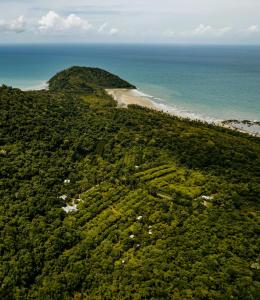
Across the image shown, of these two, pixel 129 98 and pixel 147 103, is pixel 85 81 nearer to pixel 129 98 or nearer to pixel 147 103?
pixel 129 98

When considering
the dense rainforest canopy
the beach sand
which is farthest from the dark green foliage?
the dense rainforest canopy

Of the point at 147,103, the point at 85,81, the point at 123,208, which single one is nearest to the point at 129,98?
the point at 147,103

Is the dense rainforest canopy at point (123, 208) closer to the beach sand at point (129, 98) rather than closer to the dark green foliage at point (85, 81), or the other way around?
the beach sand at point (129, 98)

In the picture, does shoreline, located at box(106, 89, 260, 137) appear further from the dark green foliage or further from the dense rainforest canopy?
the dense rainforest canopy

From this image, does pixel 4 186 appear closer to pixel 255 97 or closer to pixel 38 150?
pixel 38 150

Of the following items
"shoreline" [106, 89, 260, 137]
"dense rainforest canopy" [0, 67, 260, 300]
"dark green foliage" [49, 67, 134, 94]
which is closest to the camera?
"dense rainforest canopy" [0, 67, 260, 300]

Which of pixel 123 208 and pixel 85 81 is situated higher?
pixel 85 81
